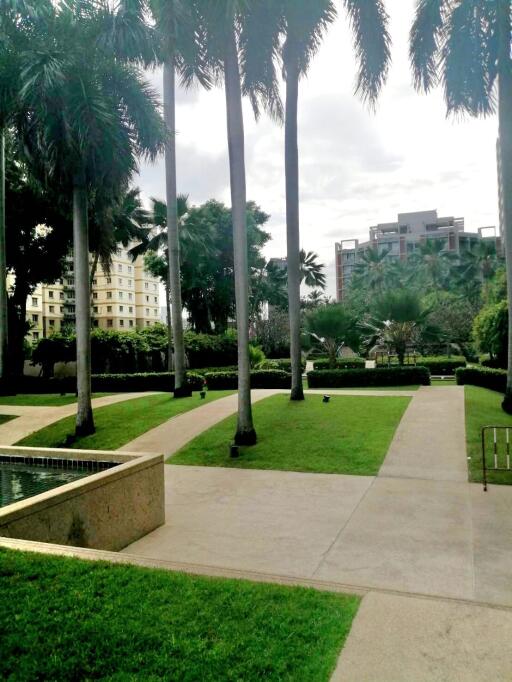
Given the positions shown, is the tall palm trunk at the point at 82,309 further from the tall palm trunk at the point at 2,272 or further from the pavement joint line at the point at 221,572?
the pavement joint line at the point at 221,572

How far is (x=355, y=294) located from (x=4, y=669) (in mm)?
53050

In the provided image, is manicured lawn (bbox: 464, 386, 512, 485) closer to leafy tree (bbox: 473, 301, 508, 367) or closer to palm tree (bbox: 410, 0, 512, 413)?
palm tree (bbox: 410, 0, 512, 413)

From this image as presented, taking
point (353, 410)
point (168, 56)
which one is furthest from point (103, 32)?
point (353, 410)

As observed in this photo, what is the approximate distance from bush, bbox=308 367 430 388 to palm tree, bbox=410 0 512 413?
6.16 m

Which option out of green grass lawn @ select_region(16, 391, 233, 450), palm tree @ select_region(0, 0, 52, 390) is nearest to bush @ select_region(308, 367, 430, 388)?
green grass lawn @ select_region(16, 391, 233, 450)

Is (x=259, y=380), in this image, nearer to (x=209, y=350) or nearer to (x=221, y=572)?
(x=209, y=350)

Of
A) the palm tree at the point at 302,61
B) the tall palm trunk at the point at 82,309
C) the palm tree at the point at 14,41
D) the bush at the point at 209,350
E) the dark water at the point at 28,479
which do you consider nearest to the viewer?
the dark water at the point at 28,479

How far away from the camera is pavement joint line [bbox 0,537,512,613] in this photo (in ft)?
15.3

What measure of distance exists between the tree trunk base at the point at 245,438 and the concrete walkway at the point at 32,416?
695 centimetres

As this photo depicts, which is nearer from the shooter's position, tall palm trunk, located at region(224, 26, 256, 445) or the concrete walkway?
tall palm trunk, located at region(224, 26, 256, 445)

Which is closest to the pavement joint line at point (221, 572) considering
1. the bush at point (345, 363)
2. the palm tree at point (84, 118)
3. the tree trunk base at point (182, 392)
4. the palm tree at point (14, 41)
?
the palm tree at point (84, 118)

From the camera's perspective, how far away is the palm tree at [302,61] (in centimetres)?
1542

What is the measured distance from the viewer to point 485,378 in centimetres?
2044

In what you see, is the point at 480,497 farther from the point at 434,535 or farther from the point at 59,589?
the point at 59,589
